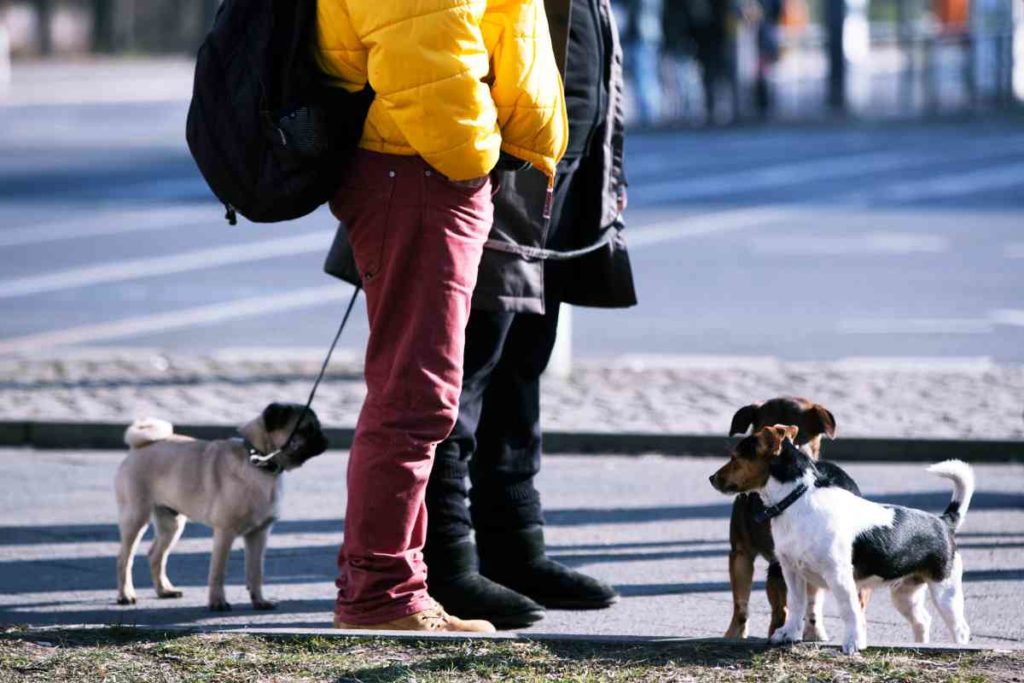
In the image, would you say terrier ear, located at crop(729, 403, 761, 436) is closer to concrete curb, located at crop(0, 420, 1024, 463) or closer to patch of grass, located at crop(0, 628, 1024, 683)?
patch of grass, located at crop(0, 628, 1024, 683)

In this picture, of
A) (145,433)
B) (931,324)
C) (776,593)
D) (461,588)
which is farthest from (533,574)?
(931,324)

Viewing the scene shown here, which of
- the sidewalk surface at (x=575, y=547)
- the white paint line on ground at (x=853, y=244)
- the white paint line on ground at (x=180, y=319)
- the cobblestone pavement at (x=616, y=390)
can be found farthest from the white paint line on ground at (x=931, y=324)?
the white paint line on ground at (x=180, y=319)

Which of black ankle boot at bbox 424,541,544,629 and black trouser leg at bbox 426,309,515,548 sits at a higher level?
black trouser leg at bbox 426,309,515,548

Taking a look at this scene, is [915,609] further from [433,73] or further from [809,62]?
[809,62]

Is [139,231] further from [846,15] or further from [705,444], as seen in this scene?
[846,15]

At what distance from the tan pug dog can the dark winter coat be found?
705mm

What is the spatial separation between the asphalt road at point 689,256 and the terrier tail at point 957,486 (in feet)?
18.1

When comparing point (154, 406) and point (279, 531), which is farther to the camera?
point (154, 406)

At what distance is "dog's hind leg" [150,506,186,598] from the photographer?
551 centimetres

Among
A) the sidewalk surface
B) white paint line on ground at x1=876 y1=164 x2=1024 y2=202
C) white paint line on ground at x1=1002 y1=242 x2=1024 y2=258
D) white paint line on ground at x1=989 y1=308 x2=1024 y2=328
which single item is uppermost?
white paint line on ground at x1=876 y1=164 x2=1024 y2=202

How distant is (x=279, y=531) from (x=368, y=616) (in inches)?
81.7

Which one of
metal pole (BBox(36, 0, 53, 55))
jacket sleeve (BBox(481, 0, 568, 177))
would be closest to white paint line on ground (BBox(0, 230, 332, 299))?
jacket sleeve (BBox(481, 0, 568, 177))

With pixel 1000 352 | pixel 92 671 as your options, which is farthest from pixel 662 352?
pixel 92 671

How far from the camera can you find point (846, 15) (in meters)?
26.5
